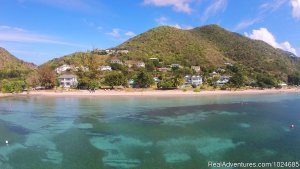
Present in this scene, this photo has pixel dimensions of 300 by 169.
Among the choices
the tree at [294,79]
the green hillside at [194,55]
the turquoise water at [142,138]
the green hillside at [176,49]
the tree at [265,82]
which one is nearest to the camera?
the turquoise water at [142,138]

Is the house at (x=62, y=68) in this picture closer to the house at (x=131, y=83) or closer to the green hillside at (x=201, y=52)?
the green hillside at (x=201, y=52)

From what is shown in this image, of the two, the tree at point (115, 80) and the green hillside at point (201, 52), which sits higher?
the green hillside at point (201, 52)

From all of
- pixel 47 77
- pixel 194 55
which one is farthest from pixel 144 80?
pixel 194 55

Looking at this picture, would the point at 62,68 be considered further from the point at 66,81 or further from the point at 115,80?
the point at 115,80

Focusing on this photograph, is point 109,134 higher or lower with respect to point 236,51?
lower

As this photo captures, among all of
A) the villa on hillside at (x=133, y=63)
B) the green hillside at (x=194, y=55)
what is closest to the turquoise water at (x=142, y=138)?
the villa on hillside at (x=133, y=63)

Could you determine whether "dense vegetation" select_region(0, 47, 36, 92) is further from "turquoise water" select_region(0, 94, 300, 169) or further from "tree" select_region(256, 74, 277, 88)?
"tree" select_region(256, 74, 277, 88)

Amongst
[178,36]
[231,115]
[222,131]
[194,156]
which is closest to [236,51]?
[178,36]

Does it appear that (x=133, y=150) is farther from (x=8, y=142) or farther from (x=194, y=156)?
(x=8, y=142)
